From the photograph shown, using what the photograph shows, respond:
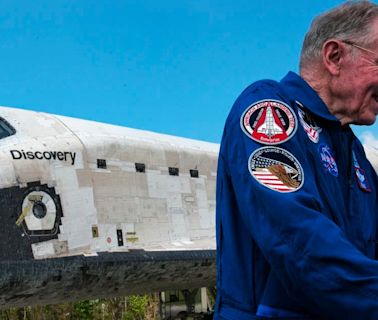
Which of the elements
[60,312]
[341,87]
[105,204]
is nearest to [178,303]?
[60,312]

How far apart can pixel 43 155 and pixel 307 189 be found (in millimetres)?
5454

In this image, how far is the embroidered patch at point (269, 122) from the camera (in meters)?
1.15

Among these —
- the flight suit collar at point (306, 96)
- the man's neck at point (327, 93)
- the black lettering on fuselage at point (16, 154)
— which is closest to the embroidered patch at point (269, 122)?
the flight suit collar at point (306, 96)

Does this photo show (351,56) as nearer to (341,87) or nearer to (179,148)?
(341,87)

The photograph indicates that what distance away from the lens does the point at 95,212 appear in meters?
6.59

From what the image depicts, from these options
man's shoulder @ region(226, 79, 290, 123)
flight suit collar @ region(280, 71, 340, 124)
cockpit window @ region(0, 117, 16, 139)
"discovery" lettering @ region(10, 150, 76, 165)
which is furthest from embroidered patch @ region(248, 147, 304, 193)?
cockpit window @ region(0, 117, 16, 139)

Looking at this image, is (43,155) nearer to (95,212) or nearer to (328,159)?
(95,212)

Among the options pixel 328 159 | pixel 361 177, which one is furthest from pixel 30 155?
pixel 328 159

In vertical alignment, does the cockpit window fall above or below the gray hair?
above

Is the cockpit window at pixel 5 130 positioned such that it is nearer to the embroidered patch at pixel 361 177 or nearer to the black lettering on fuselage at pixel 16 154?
the black lettering on fuselage at pixel 16 154

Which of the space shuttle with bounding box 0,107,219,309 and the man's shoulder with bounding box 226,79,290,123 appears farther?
the space shuttle with bounding box 0,107,219,309

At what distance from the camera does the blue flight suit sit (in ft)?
3.34

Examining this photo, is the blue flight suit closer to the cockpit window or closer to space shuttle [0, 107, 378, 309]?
space shuttle [0, 107, 378, 309]

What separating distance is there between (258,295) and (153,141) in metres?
6.81
